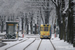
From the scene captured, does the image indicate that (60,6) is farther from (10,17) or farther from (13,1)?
(10,17)

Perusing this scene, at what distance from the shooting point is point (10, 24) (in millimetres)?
34969

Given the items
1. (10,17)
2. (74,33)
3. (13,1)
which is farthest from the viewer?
(10,17)

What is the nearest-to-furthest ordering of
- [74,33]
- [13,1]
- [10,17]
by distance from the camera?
[74,33]
[13,1]
[10,17]

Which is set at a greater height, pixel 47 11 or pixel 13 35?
pixel 47 11

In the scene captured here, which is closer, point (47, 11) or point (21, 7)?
point (47, 11)

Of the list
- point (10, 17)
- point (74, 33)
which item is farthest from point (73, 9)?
point (10, 17)

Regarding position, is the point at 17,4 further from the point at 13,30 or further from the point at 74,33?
the point at 74,33

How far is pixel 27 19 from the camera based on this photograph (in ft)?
206

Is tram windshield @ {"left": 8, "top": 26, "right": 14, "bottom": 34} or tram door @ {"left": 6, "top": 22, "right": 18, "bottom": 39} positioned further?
tram windshield @ {"left": 8, "top": 26, "right": 14, "bottom": 34}

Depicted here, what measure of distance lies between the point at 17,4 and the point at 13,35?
67.1 feet

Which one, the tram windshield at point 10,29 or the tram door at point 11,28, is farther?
the tram windshield at point 10,29

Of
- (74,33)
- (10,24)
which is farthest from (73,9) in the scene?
(10,24)

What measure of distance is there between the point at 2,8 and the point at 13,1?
18.4ft

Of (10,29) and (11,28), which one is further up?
(11,28)
